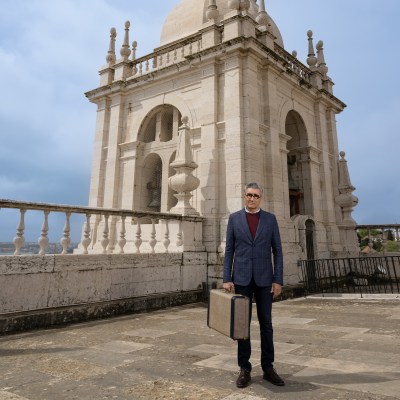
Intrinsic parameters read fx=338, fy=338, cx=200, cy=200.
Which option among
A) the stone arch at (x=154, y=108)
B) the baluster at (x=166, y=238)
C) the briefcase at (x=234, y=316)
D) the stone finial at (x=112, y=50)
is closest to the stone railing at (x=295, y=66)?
the stone arch at (x=154, y=108)

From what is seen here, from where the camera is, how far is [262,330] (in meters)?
3.50

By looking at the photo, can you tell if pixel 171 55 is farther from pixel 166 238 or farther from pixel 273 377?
pixel 273 377

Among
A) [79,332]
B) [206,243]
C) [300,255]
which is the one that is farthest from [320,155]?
[79,332]

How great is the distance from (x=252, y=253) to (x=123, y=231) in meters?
5.61

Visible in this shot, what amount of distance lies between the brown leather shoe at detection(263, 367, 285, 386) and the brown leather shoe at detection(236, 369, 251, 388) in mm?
196

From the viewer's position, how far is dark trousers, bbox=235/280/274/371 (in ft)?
10.9

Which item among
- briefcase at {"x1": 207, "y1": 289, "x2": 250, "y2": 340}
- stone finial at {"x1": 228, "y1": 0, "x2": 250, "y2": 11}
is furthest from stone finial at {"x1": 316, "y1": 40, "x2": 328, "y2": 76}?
briefcase at {"x1": 207, "y1": 289, "x2": 250, "y2": 340}

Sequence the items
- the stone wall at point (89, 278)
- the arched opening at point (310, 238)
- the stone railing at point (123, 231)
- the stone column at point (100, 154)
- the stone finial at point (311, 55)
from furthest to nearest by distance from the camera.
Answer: the stone finial at point (311, 55), the stone column at point (100, 154), the arched opening at point (310, 238), the stone railing at point (123, 231), the stone wall at point (89, 278)

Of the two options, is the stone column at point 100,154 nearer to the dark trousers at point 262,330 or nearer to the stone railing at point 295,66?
the stone railing at point 295,66

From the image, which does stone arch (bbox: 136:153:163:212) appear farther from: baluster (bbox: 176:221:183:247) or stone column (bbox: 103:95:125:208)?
baluster (bbox: 176:221:183:247)

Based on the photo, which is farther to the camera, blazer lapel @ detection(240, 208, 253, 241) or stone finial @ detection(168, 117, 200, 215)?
stone finial @ detection(168, 117, 200, 215)

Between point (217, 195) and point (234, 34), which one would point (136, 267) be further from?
point (234, 34)

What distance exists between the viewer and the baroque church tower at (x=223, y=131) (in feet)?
35.3

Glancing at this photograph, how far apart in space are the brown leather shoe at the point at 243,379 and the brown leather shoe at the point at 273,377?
20 centimetres
